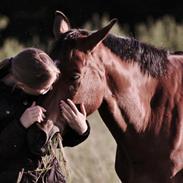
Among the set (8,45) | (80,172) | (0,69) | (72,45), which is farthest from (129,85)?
(8,45)

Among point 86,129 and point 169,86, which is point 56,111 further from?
point 169,86

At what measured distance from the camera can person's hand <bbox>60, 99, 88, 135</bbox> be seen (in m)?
5.07

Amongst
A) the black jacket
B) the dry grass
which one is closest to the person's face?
the black jacket

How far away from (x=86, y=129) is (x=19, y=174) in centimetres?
55

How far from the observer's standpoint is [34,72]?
498 centimetres

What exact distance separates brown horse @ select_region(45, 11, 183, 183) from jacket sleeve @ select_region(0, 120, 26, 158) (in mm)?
286

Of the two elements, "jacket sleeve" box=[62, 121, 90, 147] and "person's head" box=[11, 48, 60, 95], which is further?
"jacket sleeve" box=[62, 121, 90, 147]

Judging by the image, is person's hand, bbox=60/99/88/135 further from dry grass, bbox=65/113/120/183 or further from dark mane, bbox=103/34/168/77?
dry grass, bbox=65/113/120/183

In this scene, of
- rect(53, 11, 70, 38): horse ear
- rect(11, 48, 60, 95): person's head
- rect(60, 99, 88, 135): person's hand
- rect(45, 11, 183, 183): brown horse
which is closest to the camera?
rect(11, 48, 60, 95): person's head

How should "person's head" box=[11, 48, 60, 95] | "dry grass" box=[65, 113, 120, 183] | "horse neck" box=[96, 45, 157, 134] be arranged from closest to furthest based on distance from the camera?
"person's head" box=[11, 48, 60, 95] < "horse neck" box=[96, 45, 157, 134] < "dry grass" box=[65, 113, 120, 183]

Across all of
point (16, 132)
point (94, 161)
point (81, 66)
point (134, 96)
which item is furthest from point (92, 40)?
point (94, 161)

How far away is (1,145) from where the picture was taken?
16.5ft

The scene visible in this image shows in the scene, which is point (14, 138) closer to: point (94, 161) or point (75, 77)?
point (75, 77)

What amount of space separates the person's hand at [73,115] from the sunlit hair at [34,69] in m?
0.22
